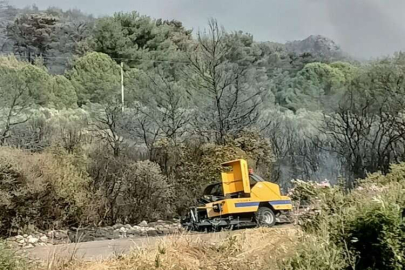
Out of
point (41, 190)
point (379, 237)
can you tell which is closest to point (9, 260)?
point (379, 237)

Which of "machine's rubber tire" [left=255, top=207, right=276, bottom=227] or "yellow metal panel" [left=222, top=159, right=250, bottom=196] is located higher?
"yellow metal panel" [left=222, top=159, right=250, bottom=196]

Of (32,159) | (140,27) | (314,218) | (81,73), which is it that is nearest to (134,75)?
(81,73)

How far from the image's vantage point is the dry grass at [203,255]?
8762 mm

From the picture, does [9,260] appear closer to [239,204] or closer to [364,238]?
[364,238]

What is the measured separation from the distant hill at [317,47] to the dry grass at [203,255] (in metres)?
54.0

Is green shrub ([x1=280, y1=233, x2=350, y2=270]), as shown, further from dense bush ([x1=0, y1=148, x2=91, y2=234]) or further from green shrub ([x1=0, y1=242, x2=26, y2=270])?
dense bush ([x1=0, y1=148, x2=91, y2=234])

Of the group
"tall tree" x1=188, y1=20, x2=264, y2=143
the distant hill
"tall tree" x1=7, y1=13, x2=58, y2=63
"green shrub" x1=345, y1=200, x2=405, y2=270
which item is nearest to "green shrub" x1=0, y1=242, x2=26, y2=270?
"green shrub" x1=345, y1=200, x2=405, y2=270

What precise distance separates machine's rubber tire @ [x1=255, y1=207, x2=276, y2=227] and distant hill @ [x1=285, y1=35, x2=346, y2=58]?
46316 mm

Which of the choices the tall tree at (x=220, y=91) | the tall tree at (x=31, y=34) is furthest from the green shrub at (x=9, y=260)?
the tall tree at (x=31, y=34)

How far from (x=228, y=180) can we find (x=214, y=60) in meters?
12.6

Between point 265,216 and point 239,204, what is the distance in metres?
1.08

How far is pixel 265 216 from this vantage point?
17672 millimetres

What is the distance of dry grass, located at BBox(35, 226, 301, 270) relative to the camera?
876cm

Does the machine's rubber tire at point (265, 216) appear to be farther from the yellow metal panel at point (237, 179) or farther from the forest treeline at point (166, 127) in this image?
the forest treeline at point (166, 127)
